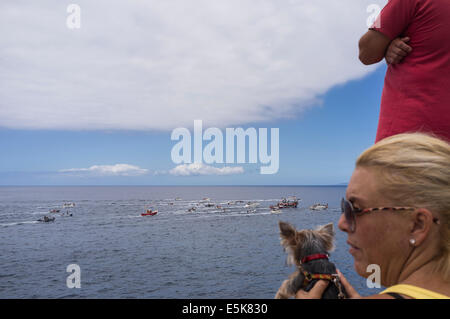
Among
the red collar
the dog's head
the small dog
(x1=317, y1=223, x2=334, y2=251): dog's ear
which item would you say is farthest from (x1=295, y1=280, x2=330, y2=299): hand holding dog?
(x1=317, y1=223, x2=334, y2=251): dog's ear

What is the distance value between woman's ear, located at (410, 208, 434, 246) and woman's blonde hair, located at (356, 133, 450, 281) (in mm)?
25

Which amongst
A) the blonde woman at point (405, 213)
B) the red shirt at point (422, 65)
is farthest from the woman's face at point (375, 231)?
the red shirt at point (422, 65)

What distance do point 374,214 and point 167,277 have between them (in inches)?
1877

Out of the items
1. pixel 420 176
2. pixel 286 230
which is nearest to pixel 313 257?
pixel 286 230

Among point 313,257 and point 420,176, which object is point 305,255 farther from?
point 420,176

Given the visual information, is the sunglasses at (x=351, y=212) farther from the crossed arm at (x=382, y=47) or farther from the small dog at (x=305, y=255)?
the crossed arm at (x=382, y=47)

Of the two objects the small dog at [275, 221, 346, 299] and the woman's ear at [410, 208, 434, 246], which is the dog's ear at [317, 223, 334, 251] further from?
the woman's ear at [410, 208, 434, 246]

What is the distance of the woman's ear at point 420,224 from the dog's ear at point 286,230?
1420mm

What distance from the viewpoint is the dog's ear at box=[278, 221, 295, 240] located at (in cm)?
277

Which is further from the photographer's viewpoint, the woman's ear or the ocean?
the ocean

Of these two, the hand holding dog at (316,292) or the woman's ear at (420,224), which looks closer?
the woman's ear at (420,224)

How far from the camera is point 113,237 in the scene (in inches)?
2721

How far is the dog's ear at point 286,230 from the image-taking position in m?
2.77
